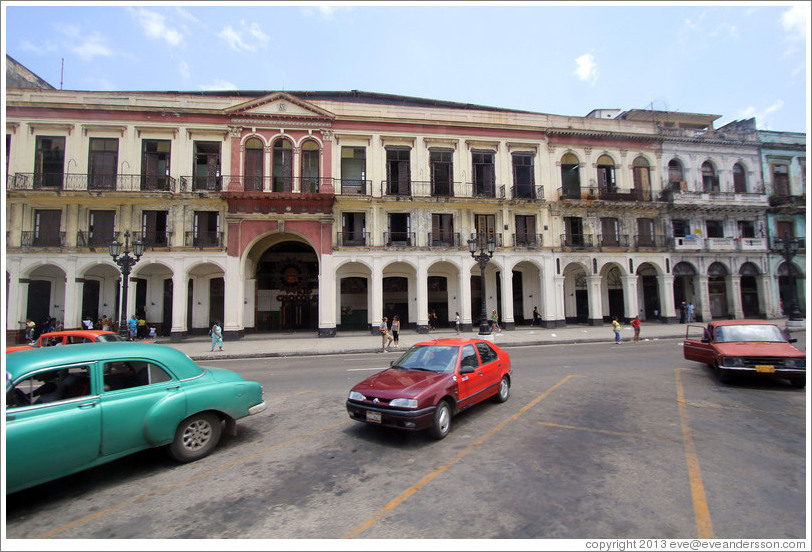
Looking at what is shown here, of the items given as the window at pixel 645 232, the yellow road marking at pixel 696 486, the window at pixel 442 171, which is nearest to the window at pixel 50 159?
the window at pixel 442 171

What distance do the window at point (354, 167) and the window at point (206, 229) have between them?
Answer: 8633 millimetres

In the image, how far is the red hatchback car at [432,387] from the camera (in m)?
5.41

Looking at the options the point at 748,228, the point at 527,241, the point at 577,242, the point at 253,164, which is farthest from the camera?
the point at 748,228

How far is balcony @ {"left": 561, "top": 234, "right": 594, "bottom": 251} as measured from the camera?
86.6 ft

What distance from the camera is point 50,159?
21984 millimetres

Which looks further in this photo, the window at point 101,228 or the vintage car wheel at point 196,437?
the window at point 101,228

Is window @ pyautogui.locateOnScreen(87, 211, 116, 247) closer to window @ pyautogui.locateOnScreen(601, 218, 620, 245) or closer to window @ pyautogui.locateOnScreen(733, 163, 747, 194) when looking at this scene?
window @ pyautogui.locateOnScreen(601, 218, 620, 245)

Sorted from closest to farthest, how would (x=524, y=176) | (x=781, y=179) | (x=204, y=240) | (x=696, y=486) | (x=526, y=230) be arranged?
(x=696, y=486), (x=204, y=240), (x=526, y=230), (x=524, y=176), (x=781, y=179)

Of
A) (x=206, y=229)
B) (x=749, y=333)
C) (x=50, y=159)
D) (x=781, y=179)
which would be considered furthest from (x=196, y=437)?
(x=781, y=179)

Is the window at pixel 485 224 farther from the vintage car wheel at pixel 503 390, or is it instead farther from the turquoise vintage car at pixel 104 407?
the turquoise vintage car at pixel 104 407

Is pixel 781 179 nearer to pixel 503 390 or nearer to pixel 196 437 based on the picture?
pixel 503 390

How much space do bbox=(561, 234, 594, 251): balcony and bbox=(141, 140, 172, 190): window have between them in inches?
1076

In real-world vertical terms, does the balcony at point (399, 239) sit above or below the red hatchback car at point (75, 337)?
above

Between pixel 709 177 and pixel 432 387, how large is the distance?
3589 cm
